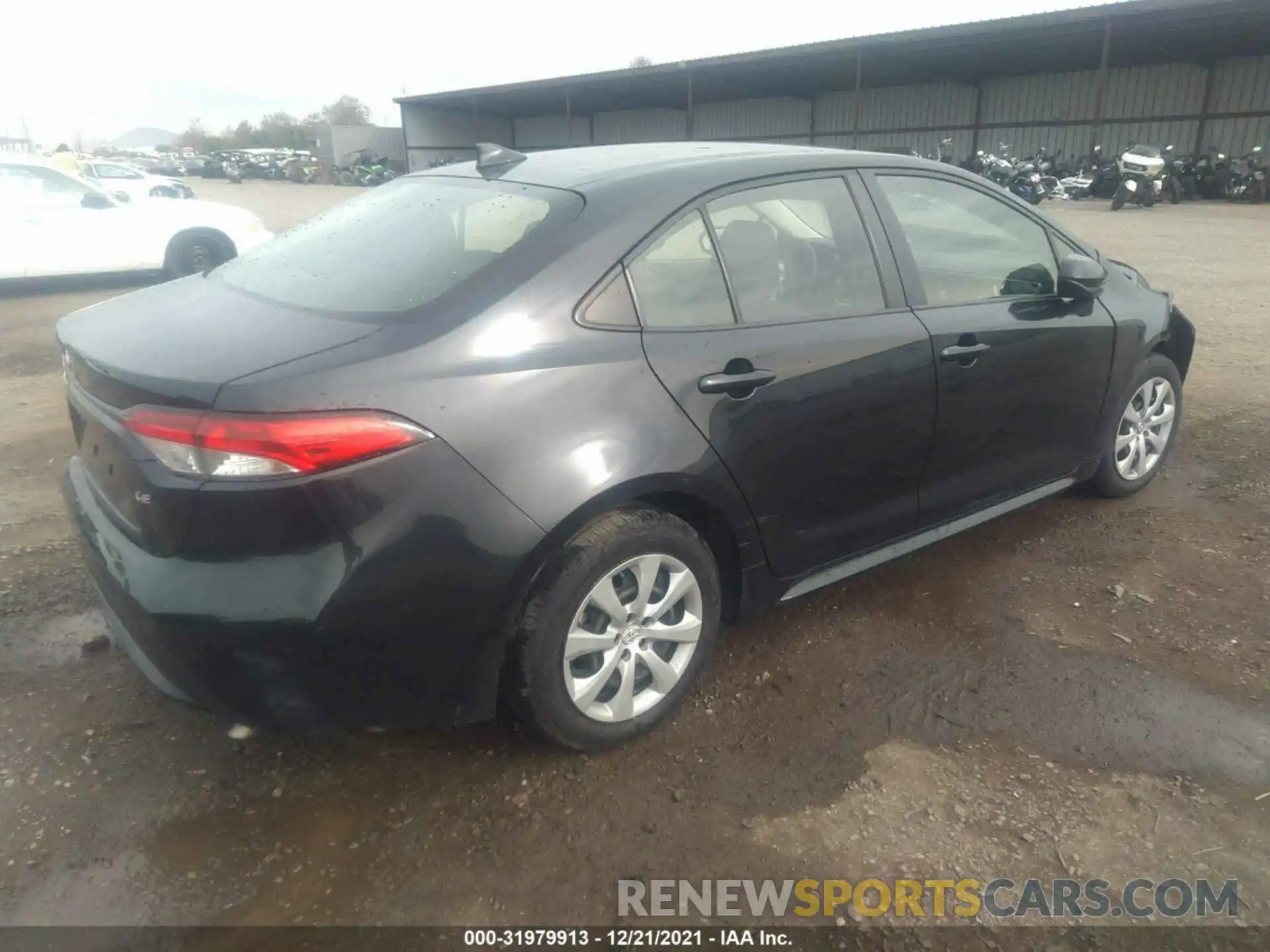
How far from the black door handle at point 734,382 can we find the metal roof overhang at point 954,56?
22.4 metres

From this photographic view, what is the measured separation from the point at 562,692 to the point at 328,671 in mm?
607

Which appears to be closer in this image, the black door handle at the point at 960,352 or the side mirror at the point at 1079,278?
the black door handle at the point at 960,352

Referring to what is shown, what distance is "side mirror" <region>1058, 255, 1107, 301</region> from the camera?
3369 mm

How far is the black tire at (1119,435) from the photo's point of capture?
3938 mm

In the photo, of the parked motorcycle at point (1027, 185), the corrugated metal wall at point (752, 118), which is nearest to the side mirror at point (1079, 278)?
the parked motorcycle at point (1027, 185)

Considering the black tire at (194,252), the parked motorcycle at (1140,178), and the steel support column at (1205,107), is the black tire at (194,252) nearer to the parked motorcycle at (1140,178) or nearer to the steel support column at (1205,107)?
the parked motorcycle at (1140,178)

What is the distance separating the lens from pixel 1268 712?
2.72 meters

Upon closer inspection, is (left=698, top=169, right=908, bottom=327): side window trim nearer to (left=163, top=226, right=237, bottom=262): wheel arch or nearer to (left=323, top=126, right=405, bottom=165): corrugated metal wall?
(left=163, top=226, right=237, bottom=262): wheel arch

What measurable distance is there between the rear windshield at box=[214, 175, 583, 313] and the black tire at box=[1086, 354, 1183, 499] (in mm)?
2716

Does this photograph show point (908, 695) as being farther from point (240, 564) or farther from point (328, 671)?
point (240, 564)

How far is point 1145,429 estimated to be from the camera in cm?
418

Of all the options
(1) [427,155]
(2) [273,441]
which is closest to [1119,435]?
(2) [273,441]

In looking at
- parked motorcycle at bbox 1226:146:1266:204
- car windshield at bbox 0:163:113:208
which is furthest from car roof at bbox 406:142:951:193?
parked motorcycle at bbox 1226:146:1266:204

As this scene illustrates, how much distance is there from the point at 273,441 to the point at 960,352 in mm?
2210
